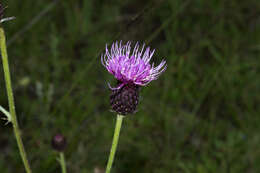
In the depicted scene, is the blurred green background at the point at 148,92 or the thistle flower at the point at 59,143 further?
the blurred green background at the point at 148,92

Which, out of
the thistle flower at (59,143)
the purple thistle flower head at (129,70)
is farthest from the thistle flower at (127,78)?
the thistle flower at (59,143)

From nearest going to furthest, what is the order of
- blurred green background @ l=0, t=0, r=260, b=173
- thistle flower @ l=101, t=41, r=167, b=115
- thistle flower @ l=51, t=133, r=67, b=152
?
1. thistle flower @ l=101, t=41, r=167, b=115
2. thistle flower @ l=51, t=133, r=67, b=152
3. blurred green background @ l=0, t=0, r=260, b=173

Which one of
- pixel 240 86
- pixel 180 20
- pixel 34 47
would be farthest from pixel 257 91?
pixel 34 47

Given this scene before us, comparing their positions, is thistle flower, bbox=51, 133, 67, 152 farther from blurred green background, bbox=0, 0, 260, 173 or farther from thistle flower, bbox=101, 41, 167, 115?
thistle flower, bbox=101, 41, 167, 115

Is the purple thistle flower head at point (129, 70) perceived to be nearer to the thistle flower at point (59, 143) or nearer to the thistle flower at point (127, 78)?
the thistle flower at point (127, 78)

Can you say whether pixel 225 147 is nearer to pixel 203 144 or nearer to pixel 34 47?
pixel 203 144

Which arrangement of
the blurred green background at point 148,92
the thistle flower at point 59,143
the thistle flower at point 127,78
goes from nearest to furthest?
the thistle flower at point 127,78 < the thistle flower at point 59,143 < the blurred green background at point 148,92

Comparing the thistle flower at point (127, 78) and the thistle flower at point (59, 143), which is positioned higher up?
the thistle flower at point (127, 78)

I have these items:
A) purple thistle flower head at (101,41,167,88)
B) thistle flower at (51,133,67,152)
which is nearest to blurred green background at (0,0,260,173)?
thistle flower at (51,133,67,152)
